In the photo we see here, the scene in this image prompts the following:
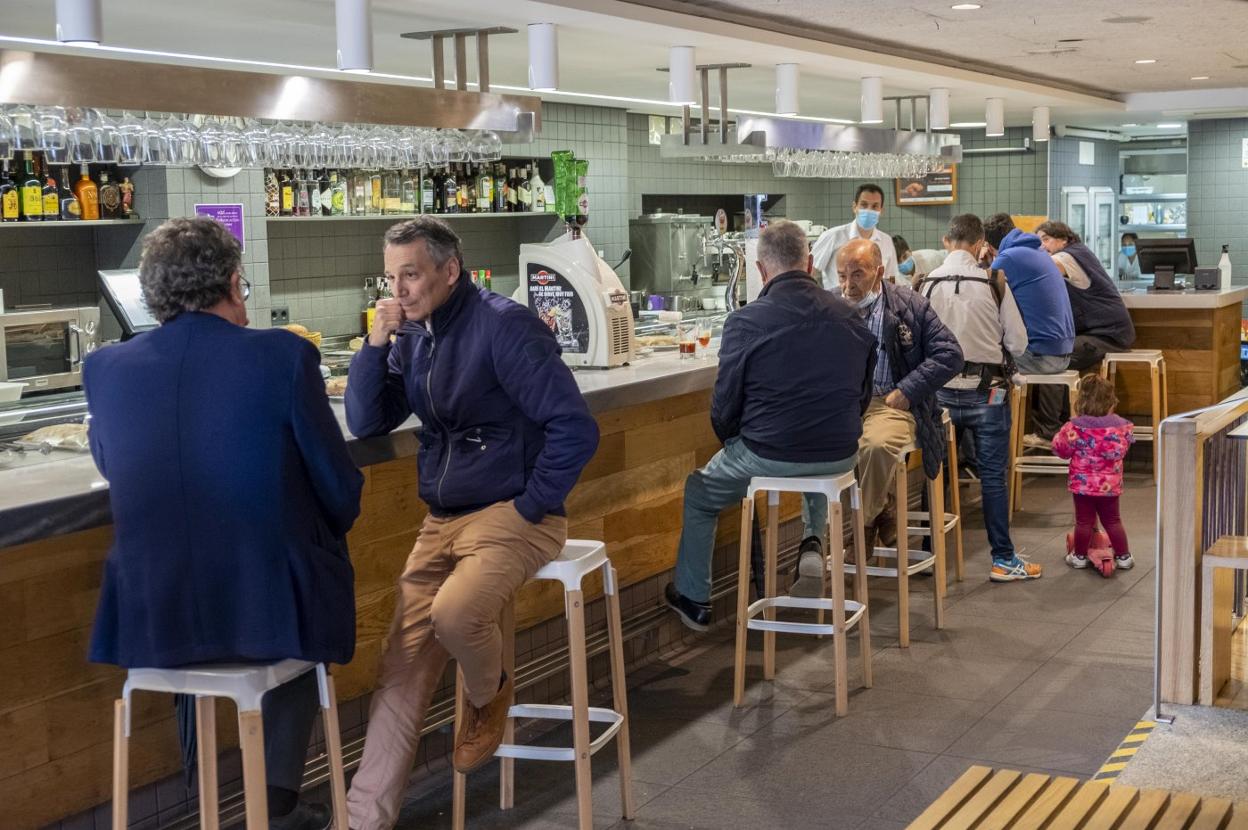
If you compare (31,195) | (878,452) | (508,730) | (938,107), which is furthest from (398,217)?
(508,730)

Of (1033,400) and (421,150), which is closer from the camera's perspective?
(421,150)

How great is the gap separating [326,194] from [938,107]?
3810 millimetres

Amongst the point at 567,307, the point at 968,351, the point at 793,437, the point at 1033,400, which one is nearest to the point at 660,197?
the point at 1033,400

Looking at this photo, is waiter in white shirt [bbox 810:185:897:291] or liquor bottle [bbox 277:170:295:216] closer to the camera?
waiter in white shirt [bbox 810:185:897:291]

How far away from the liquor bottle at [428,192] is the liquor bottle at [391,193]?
0.19m

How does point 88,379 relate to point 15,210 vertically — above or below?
below

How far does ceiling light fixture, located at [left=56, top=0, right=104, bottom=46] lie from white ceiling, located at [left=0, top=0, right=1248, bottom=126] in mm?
1061

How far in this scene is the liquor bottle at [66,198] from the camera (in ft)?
22.8

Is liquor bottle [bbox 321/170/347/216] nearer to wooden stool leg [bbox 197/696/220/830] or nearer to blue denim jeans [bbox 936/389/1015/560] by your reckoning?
blue denim jeans [bbox 936/389/1015/560]

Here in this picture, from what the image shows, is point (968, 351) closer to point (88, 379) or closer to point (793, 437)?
point (793, 437)

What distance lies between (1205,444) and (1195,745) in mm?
891

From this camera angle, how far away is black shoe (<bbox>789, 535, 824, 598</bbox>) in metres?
5.22

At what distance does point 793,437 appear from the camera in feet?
14.9

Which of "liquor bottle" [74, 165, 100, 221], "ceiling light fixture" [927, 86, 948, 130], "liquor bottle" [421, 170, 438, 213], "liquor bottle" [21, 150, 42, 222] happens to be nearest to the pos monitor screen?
"ceiling light fixture" [927, 86, 948, 130]
